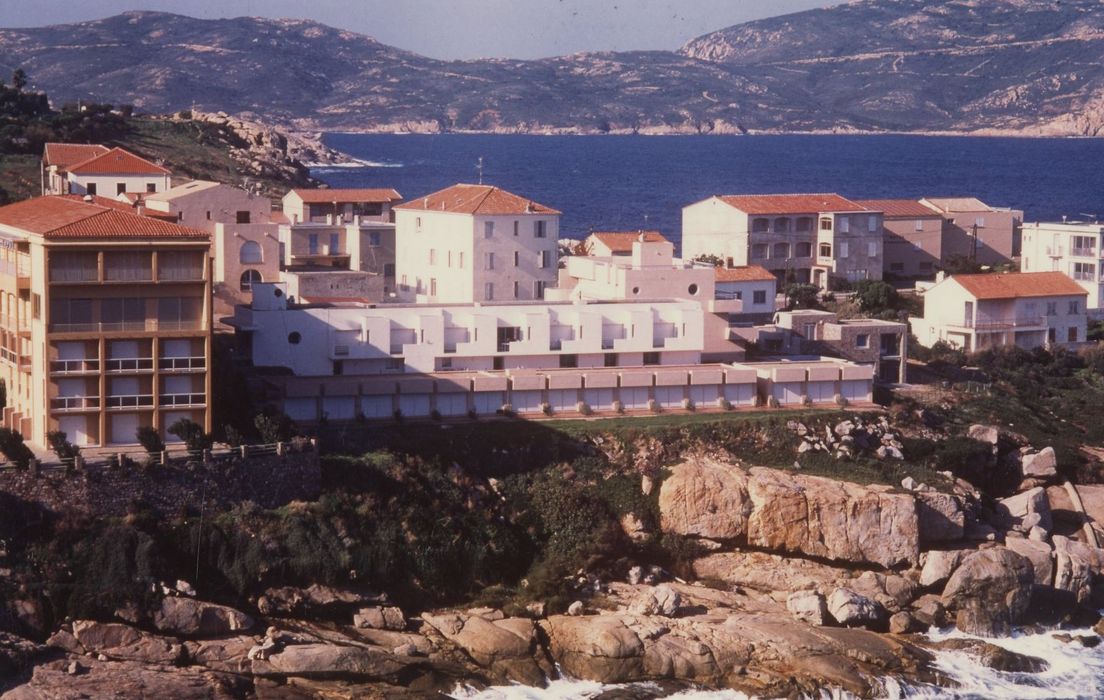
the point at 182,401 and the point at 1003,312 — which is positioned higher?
the point at 1003,312

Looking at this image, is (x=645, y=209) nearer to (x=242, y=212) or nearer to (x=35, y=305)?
(x=242, y=212)

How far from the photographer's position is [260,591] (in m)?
42.0

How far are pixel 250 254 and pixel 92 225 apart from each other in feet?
53.1

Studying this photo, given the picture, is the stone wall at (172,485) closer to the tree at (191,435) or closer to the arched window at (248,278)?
the tree at (191,435)

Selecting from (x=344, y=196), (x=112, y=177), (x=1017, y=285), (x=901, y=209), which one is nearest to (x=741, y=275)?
(x=1017, y=285)

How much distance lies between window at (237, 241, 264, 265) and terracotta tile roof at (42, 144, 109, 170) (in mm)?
20833

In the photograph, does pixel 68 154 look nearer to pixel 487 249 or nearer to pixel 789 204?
pixel 487 249

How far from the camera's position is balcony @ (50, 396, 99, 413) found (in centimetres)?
4400

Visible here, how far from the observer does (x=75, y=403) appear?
4419 centimetres

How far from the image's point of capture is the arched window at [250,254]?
60500 millimetres

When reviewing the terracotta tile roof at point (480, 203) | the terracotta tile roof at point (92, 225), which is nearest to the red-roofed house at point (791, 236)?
the terracotta tile roof at point (480, 203)

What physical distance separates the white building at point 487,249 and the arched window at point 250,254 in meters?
6.25

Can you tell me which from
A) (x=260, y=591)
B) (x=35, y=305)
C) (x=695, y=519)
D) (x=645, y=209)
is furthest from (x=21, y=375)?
(x=645, y=209)

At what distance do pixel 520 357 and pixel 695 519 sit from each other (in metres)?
9.78
